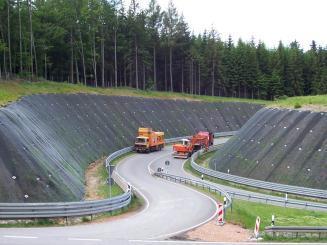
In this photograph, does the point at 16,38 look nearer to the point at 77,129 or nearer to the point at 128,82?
the point at 77,129

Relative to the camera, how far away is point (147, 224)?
19969 mm

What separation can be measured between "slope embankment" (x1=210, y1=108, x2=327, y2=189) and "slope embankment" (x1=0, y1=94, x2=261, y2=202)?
14.1 m

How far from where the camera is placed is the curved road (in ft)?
52.8

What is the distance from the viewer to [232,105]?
90812mm

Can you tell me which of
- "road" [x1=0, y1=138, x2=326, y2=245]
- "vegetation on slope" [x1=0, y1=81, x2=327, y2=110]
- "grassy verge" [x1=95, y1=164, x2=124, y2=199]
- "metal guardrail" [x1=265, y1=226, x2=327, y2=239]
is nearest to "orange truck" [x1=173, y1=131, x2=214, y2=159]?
"vegetation on slope" [x1=0, y1=81, x2=327, y2=110]

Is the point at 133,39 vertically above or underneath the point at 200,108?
above

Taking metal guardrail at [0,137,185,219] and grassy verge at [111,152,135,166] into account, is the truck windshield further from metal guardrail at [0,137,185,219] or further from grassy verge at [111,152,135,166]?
metal guardrail at [0,137,185,219]

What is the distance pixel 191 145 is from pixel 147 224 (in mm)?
36375

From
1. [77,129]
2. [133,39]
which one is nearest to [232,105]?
[133,39]

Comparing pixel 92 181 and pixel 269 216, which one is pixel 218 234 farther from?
pixel 92 181

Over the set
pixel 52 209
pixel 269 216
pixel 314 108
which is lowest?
pixel 269 216

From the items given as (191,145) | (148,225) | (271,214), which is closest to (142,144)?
(191,145)

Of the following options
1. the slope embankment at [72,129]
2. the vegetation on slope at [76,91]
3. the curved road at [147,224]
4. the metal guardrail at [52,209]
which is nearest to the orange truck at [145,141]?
the slope embankment at [72,129]

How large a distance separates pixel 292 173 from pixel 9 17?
4637 centimetres
